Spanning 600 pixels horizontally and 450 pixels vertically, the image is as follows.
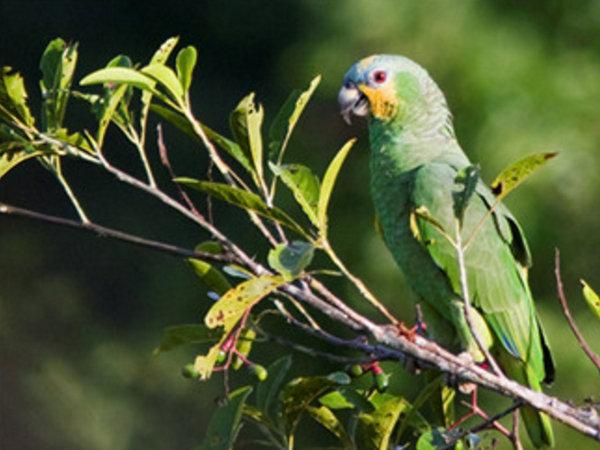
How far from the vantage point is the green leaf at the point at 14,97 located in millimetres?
1348

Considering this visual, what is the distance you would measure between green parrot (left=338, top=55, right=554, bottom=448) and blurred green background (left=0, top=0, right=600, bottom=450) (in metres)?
1.11

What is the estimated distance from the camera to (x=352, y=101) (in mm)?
2094

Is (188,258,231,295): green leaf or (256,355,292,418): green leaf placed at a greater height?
(188,258,231,295): green leaf

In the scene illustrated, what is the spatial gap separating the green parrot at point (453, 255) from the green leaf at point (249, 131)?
47cm

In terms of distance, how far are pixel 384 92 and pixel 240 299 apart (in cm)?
86

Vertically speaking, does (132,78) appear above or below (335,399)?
above

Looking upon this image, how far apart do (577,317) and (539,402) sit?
1.93 metres

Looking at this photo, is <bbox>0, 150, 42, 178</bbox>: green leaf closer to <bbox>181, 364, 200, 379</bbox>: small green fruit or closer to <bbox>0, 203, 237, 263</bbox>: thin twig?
<bbox>0, 203, 237, 263</bbox>: thin twig

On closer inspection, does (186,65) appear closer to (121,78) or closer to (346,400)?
(121,78)

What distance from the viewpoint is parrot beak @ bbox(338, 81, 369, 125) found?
2090mm

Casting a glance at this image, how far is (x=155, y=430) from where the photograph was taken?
5.91 m

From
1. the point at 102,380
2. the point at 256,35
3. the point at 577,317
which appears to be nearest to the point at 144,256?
the point at 102,380

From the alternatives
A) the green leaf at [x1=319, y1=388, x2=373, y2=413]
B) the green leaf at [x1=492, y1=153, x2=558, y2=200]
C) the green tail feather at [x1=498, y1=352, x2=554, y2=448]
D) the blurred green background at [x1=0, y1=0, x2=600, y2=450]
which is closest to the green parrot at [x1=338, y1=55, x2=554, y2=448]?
the green tail feather at [x1=498, y1=352, x2=554, y2=448]

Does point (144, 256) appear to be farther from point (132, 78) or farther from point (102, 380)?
point (132, 78)
